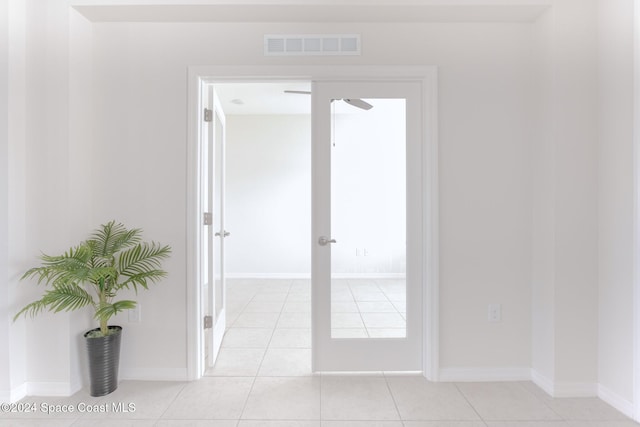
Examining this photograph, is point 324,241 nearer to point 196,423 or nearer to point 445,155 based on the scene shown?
point 445,155

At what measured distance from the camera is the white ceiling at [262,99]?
4.43 meters

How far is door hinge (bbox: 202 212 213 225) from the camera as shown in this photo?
234 centimetres

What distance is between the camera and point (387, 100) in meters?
2.34

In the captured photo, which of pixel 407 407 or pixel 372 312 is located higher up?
pixel 372 312

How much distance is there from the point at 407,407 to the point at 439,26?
95.3 inches

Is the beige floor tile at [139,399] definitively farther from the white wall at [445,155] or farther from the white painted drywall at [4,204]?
the white painted drywall at [4,204]

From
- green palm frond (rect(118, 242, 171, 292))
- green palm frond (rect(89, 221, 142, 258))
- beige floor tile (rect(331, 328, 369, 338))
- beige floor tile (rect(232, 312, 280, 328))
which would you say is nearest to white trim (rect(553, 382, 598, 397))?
beige floor tile (rect(331, 328, 369, 338))

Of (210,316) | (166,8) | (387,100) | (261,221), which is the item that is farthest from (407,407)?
(261,221)

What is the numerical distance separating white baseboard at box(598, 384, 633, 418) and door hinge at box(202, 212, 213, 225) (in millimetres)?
2728

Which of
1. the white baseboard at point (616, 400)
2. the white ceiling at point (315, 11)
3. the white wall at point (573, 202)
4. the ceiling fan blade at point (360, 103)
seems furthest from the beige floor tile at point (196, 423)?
the white ceiling at point (315, 11)

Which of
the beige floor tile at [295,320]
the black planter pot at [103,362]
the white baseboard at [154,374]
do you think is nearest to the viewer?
the black planter pot at [103,362]

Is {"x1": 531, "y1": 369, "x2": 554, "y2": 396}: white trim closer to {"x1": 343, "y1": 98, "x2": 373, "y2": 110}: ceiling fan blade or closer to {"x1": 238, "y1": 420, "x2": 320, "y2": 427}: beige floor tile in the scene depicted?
{"x1": 238, "y1": 420, "x2": 320, "y2": 427}: beige floor tile

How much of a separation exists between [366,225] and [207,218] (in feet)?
3.71

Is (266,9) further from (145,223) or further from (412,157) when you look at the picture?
(145,223)
